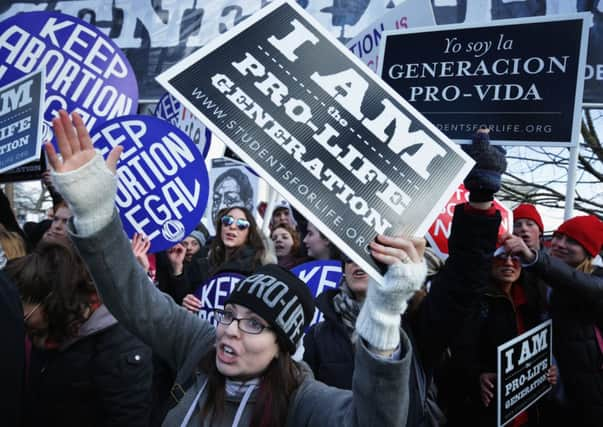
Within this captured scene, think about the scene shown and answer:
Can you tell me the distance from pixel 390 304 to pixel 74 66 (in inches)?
100

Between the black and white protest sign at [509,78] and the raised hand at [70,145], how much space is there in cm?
212

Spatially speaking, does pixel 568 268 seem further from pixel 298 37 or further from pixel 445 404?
pixel 298 37

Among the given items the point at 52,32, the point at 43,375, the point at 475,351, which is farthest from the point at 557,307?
the point at 52,32

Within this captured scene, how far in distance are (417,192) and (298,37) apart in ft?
1.83

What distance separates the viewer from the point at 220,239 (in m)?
3.88

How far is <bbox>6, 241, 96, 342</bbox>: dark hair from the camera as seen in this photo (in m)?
1.87

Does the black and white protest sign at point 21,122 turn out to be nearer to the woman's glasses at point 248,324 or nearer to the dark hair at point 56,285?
the dark hair at point 56,285

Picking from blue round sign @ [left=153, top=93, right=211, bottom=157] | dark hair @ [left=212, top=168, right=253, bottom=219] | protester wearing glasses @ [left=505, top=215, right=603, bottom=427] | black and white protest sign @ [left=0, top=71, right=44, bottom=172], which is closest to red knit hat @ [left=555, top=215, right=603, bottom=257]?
protester wearing glasses @ [left=505, top=215, right=603, bottom=427]

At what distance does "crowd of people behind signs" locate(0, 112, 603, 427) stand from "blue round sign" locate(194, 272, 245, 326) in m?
0.06

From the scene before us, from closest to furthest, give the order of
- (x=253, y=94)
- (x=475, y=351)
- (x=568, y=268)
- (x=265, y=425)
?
(x=265, y=425) → (x=253, y=94) → (x=568, y=268) → (x=475, y=351)

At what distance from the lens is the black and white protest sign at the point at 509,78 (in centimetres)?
265

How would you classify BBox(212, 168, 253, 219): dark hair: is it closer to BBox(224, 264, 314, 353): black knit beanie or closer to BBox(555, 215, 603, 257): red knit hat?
BBox(555, 215, 603, 257): red knit hat

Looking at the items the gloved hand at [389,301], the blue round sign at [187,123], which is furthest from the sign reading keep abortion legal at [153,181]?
the blue round sign at [187,123]

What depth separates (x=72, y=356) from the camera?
73.6 inches
